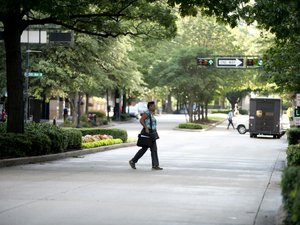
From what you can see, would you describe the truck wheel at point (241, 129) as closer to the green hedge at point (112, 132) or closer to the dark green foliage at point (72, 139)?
the green hedge at point (112, 132)

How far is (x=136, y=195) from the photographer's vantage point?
9906 mm

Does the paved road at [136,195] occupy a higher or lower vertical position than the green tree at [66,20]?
lower

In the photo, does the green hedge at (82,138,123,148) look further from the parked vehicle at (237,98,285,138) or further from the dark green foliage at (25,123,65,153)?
the parked vehicle at (237,98,285,138)

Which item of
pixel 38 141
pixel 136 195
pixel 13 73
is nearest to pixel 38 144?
pixel 38 141

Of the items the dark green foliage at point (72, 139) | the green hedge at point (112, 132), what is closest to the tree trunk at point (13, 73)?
the dark green foliage at point (72, 139)

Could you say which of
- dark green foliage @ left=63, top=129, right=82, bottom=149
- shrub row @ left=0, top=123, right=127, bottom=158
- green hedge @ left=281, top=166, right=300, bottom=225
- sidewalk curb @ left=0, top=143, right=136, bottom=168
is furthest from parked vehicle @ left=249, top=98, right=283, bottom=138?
green hedge @ left=281, top=166, right=300, bottom=225

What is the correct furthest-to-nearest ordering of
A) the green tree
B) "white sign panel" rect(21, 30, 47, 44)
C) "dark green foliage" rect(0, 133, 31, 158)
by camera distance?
"white sign panel" rect(21, 30, 47, 44) < the green tree < "dark green foliage" rect(0, 133, 31, 158)

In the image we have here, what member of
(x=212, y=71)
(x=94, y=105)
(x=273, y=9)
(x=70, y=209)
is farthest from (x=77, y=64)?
(x=94, y=105)

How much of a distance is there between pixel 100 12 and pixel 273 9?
7.89 metres

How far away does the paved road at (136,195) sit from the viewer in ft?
25.7

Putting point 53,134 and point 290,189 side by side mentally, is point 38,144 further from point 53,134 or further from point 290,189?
point 290,189

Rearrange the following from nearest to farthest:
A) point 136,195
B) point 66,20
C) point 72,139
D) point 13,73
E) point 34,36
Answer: point 136,195, point 66,20, point 13,73, point 72,139, point 34,36

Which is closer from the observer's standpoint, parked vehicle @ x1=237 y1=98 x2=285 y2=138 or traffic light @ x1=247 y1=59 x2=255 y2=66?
traffic light @ x1=247 y1=59 x2=255 y2=66

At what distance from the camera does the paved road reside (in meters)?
7.82
